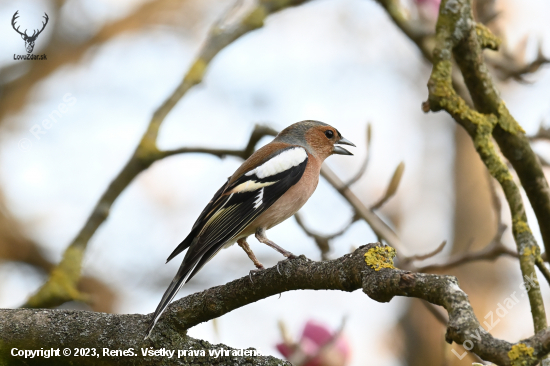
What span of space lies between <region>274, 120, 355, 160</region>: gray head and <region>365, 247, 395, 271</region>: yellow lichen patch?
116 inches

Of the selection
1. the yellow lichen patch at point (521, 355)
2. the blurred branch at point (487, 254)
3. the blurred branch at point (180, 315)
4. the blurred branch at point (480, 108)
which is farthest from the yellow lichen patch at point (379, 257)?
the blurred branch at point (487, 254)

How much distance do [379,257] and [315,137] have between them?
325cm

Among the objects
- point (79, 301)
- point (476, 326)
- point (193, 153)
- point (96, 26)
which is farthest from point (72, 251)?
point (96, 26)

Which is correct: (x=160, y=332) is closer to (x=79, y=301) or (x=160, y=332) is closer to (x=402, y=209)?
(x=79, y=301)

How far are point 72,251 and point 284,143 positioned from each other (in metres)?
2.23

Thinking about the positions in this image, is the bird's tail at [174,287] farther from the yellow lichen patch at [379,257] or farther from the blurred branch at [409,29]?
the blurred branch at [409,29]

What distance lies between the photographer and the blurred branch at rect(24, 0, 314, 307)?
4.73m

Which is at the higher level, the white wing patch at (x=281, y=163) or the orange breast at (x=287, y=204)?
the white wing patch at (x=281, y=163)

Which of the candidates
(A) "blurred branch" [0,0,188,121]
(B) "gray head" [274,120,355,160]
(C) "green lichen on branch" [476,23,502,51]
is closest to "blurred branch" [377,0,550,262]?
(C) "green lichen on branch" [476,23,502,51]

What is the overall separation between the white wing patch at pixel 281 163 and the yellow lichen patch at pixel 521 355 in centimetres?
293

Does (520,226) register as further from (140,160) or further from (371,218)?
(140,160)

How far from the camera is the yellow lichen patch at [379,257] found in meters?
2.23

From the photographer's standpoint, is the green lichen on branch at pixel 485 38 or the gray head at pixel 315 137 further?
the gray head at pixel 315 137

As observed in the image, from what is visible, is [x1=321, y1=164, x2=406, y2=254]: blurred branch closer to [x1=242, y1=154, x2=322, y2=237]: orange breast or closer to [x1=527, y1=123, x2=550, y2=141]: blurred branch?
[x1=242, y1=154, x2=322, y2=237]: orange breast
